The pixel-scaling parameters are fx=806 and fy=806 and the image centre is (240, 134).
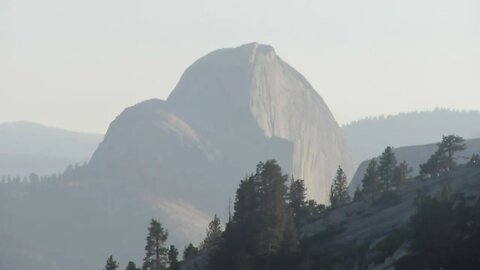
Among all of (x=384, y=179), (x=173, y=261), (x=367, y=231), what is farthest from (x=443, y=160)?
(x=173, y=261)

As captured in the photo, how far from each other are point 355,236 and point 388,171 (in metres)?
36.6

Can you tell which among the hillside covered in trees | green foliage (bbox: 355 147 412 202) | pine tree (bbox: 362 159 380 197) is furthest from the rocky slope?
pine tree (bbox: 362 159 380 197)

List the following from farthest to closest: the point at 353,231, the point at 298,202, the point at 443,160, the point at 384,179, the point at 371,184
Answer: the point at 371,184, the point at 443,160, the point at 384,179, the point at 298,202, the point at 353,231

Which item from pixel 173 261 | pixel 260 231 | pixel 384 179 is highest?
pixel 384 179

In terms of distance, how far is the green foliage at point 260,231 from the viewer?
89.9 m

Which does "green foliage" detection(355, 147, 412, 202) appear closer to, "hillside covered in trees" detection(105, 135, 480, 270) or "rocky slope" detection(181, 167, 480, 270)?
"hillside covered in trees" detection(105, 135, 480, 270)

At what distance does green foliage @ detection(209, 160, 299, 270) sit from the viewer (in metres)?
89.9

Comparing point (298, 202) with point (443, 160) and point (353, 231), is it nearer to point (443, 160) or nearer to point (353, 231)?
point (353, 231)

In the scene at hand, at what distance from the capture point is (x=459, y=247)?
6975 centimetres

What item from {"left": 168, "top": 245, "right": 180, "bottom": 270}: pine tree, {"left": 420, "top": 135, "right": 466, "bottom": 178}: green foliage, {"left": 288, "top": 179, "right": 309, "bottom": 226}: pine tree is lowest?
{"left": 168, "top": 245, "right": 180, "bottom": 270}: pine tree

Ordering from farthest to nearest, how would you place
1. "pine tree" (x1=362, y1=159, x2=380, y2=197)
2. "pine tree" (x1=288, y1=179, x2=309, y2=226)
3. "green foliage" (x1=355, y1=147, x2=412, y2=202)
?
"pine tree" (x1=362, y1=159, x2=380, y2=197) → "green foliage" (x1=355, y1=147, x2=412, y2=202) → "pine tree" (x1=288, y1=179, x2=309, y2=226)

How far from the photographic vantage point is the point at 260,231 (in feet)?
306

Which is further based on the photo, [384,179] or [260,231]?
[384,179]

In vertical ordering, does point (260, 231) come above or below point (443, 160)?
below
